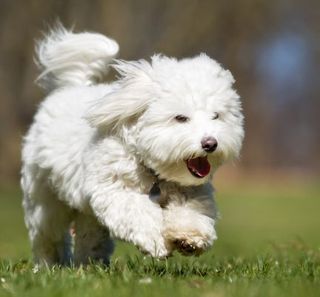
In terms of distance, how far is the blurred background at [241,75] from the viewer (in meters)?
23.6

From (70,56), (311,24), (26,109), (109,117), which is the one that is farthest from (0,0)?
(109,117)

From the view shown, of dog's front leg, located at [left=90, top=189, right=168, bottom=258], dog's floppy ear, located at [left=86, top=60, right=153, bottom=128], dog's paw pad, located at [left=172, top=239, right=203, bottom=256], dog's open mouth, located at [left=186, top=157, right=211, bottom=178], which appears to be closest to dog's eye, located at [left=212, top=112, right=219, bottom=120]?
dog's open mouth, located at [left=186, top=157, right=211, bottom=178]

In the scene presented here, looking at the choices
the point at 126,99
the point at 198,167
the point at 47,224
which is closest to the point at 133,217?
the point at 198,167

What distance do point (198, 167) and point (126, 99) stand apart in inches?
27.7

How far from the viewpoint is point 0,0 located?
101 feet

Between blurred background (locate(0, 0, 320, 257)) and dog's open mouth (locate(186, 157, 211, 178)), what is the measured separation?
898 cm

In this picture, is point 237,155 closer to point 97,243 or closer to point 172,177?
point 172,177

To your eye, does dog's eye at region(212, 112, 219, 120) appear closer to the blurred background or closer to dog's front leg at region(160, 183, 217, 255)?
dog's front leg at region(160, 183, 217, 255)

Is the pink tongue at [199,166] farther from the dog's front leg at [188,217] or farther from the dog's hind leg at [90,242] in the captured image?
the dog's hind leg at [90,242]

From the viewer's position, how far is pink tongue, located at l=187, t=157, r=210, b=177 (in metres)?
5.92

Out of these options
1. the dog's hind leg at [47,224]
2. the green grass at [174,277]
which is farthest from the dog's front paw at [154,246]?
the dog's hind leg at [47,224]

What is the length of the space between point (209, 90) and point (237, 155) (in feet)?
1.52

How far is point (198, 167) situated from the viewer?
19.5 feet

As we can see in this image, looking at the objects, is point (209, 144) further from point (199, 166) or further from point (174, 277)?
point (174, 277)
